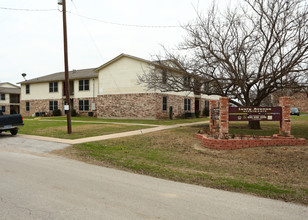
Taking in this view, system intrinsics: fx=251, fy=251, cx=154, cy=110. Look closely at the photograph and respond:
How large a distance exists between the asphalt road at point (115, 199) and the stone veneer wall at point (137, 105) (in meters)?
19.2

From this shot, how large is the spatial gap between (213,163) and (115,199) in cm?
421

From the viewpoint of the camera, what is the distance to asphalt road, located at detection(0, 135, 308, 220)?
4.02 meters

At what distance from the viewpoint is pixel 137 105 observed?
26844 millimetres

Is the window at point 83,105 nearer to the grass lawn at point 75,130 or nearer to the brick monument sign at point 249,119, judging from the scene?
the grass lawn at point 75,130

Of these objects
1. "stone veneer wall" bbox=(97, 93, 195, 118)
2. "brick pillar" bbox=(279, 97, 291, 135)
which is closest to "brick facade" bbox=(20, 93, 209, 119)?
"stone veneer wall" bbox=(97, 93, 195, 118)

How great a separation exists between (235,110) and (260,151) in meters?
2.27

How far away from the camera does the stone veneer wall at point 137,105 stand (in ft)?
85.0

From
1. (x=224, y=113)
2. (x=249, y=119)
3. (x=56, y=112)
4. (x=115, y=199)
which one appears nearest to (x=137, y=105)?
(x=56, y=112)

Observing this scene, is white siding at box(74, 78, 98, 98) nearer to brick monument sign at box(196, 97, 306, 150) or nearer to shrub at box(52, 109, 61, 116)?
shrub at box(52, 109, 61, 116)

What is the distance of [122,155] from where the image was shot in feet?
29.3

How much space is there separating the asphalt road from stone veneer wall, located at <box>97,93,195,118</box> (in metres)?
19.2

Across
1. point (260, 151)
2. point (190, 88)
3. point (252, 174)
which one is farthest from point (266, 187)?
point (190, 88)

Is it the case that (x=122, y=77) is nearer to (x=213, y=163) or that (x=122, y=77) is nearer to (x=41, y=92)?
(x=41, y=92)

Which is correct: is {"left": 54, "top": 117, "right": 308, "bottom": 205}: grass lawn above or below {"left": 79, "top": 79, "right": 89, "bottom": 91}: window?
below
